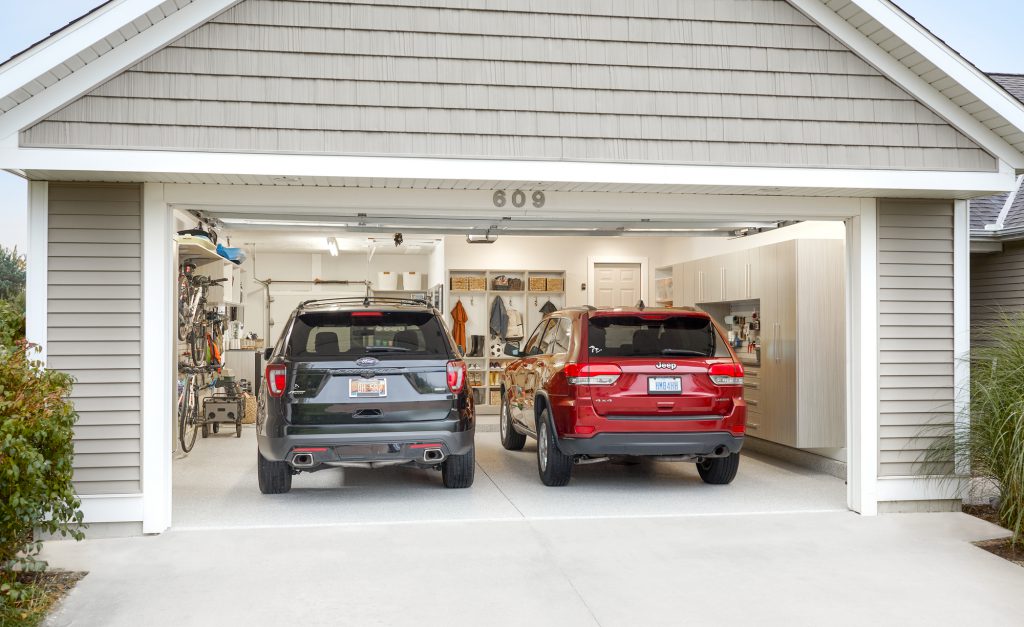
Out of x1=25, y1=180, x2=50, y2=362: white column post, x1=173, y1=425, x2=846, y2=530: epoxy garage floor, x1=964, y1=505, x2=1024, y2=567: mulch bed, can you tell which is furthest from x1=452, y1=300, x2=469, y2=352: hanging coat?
x1=964, y1=505, x2=1024, y2=567: mulch bed

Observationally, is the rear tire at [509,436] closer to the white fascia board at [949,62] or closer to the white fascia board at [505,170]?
the white fascia board at [505,170]

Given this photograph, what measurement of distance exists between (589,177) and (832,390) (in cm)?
393

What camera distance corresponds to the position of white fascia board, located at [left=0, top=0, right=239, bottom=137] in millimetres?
5465

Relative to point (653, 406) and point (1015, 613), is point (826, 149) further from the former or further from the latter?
point (1015, 613)

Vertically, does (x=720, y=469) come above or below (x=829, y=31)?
below

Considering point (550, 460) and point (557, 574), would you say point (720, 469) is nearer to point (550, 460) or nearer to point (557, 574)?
point (550, 460)

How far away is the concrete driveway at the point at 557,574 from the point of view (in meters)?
4.44

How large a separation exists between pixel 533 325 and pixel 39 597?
10503mm

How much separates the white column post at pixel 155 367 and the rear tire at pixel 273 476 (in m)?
1.27

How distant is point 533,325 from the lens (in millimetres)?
14648

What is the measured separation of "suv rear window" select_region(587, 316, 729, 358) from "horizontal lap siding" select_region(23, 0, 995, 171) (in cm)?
164

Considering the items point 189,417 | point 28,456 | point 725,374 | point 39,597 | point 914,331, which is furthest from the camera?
point 189,417

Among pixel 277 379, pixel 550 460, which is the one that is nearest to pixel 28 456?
pixel 277 379

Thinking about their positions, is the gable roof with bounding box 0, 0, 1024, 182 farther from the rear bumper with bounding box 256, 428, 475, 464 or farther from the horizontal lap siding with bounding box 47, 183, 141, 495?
the rear bumper with bounding box 256, 428, 475, 464
